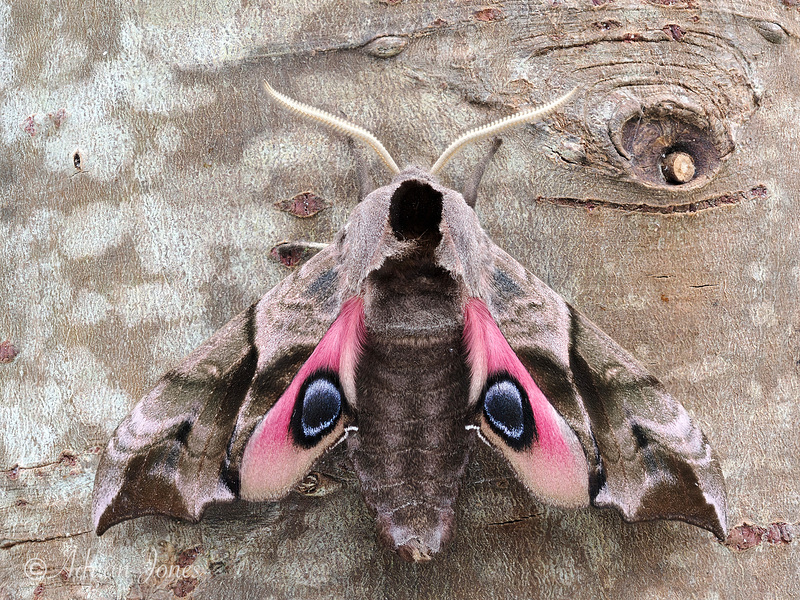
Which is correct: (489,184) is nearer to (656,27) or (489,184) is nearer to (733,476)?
(656,27)

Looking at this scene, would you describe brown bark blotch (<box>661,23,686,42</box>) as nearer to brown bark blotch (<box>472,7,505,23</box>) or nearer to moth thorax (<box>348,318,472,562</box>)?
brown bark blotch (<box>472,7,505,23</box>)

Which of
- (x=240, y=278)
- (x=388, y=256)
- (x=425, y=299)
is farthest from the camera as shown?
(x=240, y=278)

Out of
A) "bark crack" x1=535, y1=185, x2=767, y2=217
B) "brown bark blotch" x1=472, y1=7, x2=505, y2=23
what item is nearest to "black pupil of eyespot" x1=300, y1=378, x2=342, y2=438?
"bark crack" x1=535, y1=185, x2=767, y2=217

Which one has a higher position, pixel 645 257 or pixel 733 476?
pixel 645 257

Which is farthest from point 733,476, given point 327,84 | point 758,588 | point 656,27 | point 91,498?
point 91,498

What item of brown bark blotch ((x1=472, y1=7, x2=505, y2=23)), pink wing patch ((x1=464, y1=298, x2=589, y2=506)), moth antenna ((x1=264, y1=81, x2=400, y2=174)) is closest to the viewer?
pink wing patch ((x1=464, y1=298, x2=589, y2=506))

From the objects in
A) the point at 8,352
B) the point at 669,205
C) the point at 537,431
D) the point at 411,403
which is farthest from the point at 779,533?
the point at 8,352

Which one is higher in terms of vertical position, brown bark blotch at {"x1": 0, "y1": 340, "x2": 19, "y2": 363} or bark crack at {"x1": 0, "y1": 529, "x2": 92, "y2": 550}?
brown bark blotch at {"x1": 0, "y1": 340, "x2": 19, "y2": 363}
